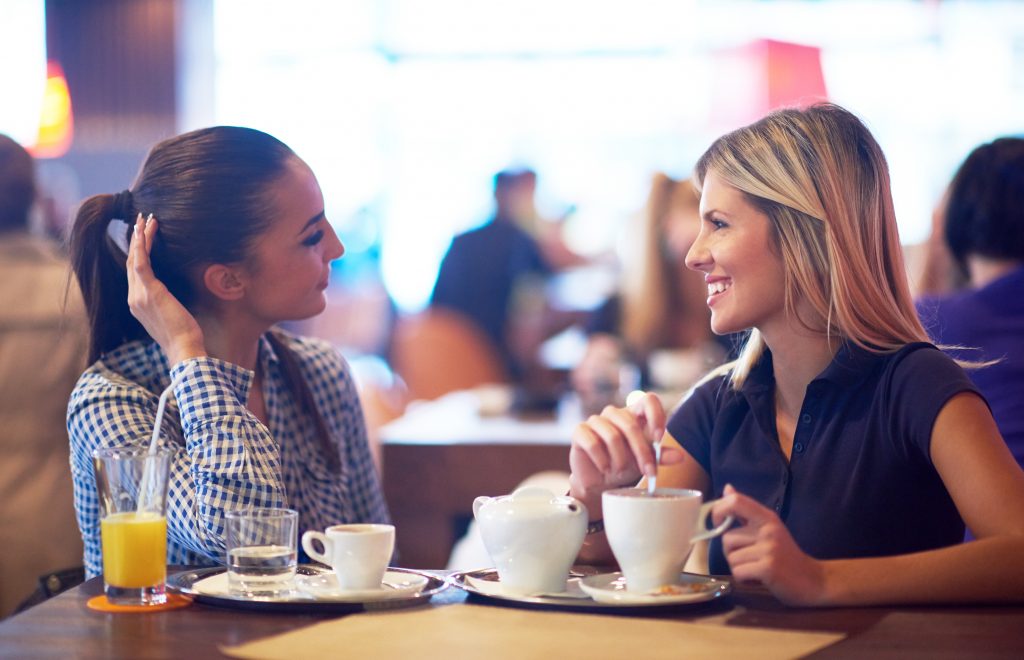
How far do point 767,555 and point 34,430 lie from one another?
5.41 feet

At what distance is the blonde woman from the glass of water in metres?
0.33

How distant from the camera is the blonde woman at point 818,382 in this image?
1.31 metres

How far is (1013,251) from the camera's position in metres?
2.52

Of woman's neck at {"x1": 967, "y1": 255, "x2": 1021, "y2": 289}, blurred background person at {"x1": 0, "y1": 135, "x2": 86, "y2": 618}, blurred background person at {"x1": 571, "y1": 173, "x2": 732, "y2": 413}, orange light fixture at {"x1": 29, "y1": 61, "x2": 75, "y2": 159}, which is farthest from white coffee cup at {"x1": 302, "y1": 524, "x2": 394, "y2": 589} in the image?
orange light fixture at {"x1": 29, "y1": 61, "x2": 75, "y2": 159}

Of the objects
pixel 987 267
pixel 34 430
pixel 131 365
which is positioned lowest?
pixel 34 430

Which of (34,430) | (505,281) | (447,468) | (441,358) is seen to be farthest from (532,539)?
(505,281)

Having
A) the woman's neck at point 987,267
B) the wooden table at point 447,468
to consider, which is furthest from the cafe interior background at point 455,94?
the woman's neck at point 987,267

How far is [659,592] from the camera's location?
3.76ft

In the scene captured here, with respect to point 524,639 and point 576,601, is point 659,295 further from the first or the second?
point 524,639

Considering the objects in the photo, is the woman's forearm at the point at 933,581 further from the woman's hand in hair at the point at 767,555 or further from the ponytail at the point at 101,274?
the ponytail at the point at 101,274

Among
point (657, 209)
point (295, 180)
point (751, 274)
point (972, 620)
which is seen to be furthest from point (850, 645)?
point (657, 209)

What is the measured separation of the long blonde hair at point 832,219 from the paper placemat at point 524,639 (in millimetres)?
506

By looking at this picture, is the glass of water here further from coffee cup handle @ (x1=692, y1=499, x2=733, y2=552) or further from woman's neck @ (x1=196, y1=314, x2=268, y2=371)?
woman's neck @ (x1=196, y1=314, x2=268, y2=371)

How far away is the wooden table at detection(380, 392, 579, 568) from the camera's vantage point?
109 inches
